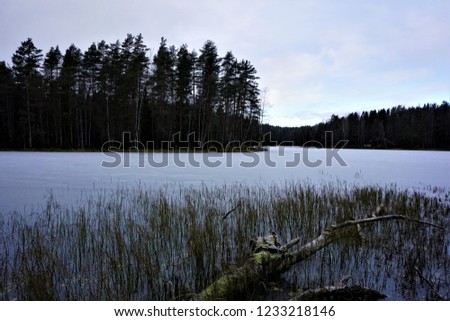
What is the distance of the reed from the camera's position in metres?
2.63

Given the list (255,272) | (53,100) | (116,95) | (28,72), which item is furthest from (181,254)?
(28,72)

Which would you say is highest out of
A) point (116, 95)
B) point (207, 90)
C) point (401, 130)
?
point (207, 90)

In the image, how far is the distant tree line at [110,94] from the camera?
26.1 metres

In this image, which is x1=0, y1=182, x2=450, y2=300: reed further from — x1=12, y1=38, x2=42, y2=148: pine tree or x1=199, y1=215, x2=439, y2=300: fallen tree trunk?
x1=12, y1=38, x2=42, y2=148: pine tree

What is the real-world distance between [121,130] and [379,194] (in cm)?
2536

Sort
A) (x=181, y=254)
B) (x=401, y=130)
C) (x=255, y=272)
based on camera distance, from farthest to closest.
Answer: (x=401, y=130) → (x=181, y=254) → (x=255, y=272)

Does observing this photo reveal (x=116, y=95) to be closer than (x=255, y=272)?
No

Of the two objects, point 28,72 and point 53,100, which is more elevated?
point 28,72

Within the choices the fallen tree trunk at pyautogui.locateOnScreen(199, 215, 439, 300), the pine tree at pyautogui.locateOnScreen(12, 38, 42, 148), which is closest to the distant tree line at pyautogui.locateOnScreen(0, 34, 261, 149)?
the pine tree at pyautogui.locateOnScreen(12, 38, 42, 148)

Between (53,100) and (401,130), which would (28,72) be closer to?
(53,100)

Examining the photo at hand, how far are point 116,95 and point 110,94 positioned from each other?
34.3 inches

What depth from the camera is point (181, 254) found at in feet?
11.2

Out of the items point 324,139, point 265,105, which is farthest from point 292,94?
point 324,139
